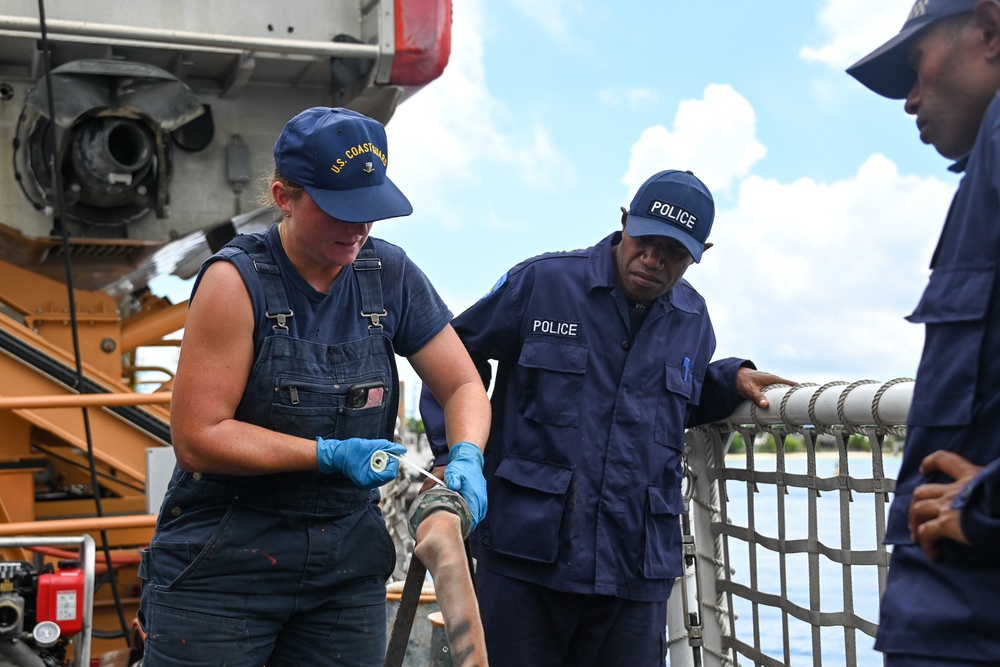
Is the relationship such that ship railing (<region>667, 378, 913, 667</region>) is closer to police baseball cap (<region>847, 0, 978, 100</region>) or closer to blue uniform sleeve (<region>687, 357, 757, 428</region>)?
blue uniform sleeve (<region>687, 357, 757, 428</region>)

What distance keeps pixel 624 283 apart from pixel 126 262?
11.3ft

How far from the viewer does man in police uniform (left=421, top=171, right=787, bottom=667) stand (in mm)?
3326

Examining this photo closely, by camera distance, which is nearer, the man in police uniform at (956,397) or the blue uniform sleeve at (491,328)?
the man in police uniform at (956,397)

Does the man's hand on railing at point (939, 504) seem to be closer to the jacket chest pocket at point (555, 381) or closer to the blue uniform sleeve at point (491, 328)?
the jacket chest pocket at point (555, 381)

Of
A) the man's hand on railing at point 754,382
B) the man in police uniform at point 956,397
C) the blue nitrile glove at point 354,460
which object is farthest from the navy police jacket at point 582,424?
the man in police uniform at point 956,397

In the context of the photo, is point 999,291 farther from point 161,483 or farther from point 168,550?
point 161,483

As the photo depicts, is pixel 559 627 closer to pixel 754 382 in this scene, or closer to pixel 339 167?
pixel 754 382

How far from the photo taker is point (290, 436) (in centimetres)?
251

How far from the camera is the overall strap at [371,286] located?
269 cm

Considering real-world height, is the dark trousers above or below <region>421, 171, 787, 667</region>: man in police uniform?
below

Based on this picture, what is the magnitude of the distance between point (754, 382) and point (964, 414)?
185 cm

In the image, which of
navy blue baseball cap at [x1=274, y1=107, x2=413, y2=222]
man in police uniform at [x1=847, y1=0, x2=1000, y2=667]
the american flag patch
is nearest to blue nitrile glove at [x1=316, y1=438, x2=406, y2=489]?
the american flag patch

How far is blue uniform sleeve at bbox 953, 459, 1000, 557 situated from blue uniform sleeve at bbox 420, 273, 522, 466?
197 centimetres

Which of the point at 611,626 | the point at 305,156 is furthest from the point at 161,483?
the point at 305,156
